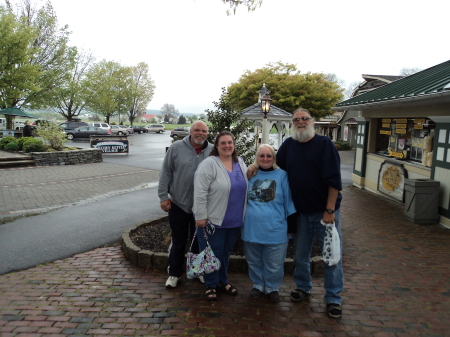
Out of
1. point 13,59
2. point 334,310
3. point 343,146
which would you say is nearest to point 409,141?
point 334,310

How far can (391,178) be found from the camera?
9.05 meters

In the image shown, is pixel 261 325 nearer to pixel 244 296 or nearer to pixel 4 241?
pixel 244 296

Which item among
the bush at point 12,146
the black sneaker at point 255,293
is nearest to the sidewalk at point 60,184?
the bush at point 12,146

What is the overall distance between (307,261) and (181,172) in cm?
165

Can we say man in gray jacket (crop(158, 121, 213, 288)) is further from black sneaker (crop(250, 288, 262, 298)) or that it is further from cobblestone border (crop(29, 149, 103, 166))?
cobblestone border (crop(29, 149, 103, 166))

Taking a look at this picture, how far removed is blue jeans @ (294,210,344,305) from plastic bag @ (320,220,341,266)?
108mm

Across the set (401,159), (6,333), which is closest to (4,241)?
(6,333)

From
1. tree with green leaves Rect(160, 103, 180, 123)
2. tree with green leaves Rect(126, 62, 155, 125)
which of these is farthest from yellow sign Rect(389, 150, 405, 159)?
tree with green leaves Rect(160, 103, 180, 123)

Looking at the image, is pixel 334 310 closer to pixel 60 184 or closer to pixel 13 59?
pixel 60 184

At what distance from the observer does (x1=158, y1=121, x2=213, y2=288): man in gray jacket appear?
372cm

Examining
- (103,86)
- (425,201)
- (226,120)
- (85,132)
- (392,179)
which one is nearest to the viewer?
(226,120)

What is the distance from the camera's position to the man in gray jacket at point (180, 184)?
3.72 meters

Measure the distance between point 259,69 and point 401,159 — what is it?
26124mm

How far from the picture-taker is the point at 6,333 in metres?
3.00
